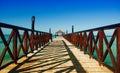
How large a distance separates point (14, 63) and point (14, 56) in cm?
22

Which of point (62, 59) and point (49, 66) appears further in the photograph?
point (62, 59)

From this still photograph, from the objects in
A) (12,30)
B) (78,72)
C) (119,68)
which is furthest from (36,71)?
(119,68)

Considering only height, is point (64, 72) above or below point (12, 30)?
below

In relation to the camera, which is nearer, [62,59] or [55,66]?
[55,66]

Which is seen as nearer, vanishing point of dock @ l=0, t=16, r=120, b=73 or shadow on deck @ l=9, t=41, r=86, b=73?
vanishing point of dock @ l=0, t=16, r=120, b=73

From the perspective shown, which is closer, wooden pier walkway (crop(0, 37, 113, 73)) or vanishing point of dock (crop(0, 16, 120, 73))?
vanishing point of dock (crop(0, 16, 120, 73))

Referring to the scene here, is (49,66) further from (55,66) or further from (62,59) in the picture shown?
(62,59)

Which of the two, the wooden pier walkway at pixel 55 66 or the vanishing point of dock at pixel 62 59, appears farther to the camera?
the wooden pier walkway at pixel 55 66

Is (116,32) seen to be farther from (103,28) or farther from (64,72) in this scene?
(64,72)

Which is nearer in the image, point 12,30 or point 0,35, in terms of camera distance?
point 0,35

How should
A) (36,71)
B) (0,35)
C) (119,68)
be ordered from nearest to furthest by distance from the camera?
(119,68) → (0,35) → (36,71)

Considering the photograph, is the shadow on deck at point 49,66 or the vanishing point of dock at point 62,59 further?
the shadow on deck at point 49,66

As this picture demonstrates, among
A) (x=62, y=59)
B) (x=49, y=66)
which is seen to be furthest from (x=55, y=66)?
(x=62, y=59)

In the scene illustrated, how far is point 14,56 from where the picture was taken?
4656 millimetres
